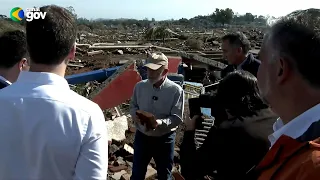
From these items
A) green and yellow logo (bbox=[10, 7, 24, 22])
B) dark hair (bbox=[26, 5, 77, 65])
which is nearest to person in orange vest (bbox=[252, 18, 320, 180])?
dark hair (bbox=[26, 5, 77, 65])

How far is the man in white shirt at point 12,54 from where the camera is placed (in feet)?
9.61

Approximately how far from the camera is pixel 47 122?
1678 millimetres

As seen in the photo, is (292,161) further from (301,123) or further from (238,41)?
(238,41)

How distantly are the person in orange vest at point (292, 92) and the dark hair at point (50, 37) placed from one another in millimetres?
945

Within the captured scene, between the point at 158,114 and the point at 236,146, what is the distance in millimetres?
1904

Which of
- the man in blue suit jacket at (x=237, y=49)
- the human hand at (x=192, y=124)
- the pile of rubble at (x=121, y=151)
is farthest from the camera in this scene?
the pile of rubble at (x=121, y=151)

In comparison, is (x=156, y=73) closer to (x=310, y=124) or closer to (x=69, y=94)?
(x=69, y=94)

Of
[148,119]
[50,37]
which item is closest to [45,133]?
[50,37]

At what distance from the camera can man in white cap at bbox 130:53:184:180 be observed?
4117 mm

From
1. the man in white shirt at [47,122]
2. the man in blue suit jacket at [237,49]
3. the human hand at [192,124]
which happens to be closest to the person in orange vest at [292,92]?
the man in white shirt at [47,122]

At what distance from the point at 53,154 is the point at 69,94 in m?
0.29

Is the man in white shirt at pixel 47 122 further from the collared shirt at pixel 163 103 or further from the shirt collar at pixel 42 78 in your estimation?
the collared shirt at pixel 163 103

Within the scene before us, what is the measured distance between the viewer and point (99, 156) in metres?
1.77

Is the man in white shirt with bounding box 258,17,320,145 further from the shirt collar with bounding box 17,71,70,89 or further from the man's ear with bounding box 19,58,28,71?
the man's ear with bounding box 19,58,28,71
